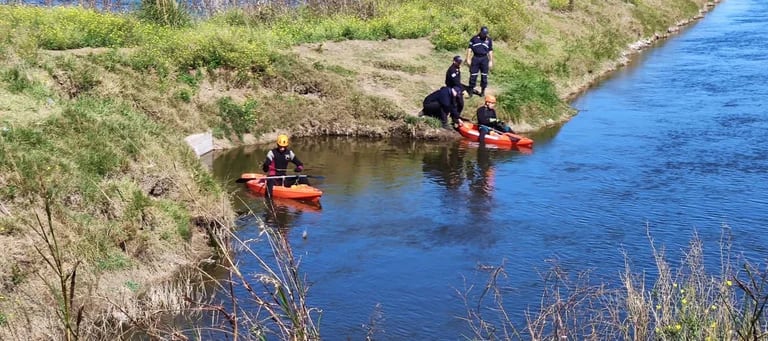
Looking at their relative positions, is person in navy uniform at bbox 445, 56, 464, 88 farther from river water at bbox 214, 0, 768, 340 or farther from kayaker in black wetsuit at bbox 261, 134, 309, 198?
kayaker in black wetsuit at bbox 261, 134, 309, 198

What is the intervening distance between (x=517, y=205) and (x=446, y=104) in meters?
6.54

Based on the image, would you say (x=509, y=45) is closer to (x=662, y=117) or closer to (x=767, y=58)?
(x=662, y=117)

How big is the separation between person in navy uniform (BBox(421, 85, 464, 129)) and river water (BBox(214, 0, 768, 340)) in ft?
3.06

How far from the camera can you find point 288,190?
17.3 meters

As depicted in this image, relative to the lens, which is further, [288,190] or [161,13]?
[161,13]

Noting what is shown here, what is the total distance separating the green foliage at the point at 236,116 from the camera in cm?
2258

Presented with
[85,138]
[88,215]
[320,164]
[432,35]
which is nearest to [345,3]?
[432,35]

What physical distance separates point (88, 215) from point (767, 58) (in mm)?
27145

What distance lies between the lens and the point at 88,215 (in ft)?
43.6

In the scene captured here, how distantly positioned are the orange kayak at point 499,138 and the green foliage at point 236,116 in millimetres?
5463

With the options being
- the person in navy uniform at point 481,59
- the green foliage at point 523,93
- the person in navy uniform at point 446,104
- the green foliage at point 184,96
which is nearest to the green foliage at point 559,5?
the green foliage at point 523,93

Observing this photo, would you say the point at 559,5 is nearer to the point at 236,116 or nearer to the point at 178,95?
the point at 236,116

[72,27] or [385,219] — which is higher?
[72,27]

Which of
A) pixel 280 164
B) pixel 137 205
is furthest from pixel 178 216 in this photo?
pixel 280 164
